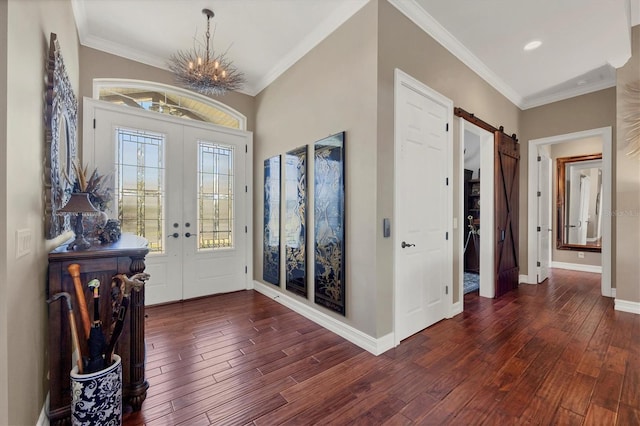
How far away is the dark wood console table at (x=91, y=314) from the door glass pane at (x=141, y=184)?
187cm

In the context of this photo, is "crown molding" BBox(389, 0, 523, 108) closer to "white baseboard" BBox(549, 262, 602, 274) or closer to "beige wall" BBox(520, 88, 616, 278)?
"beige wall" BBox(520, 88, 616, 278)

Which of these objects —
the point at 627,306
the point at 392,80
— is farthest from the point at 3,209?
the point at 627,306

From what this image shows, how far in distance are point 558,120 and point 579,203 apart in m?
2.59

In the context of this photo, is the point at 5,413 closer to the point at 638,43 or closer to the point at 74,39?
the point at 74,39

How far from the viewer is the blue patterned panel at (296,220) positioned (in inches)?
134

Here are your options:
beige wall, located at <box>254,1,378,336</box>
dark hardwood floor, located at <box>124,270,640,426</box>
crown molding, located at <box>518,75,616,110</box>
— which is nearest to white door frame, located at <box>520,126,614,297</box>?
crown molding, located at <box>518,75,616,110</box>

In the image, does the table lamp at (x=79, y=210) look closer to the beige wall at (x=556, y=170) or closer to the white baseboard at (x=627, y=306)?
the white baseboard at (x=627, y=306)

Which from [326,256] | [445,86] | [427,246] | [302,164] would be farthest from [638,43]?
[326,256]

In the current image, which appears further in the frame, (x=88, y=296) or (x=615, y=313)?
Result: (x=615, y=313)

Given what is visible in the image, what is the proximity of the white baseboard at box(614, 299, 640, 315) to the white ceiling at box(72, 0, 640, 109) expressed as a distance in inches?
124

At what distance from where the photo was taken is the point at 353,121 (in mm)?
2705

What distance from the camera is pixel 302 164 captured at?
343cm

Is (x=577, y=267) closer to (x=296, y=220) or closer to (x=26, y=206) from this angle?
(x=296, y=220)

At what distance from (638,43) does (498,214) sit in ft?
8.55
